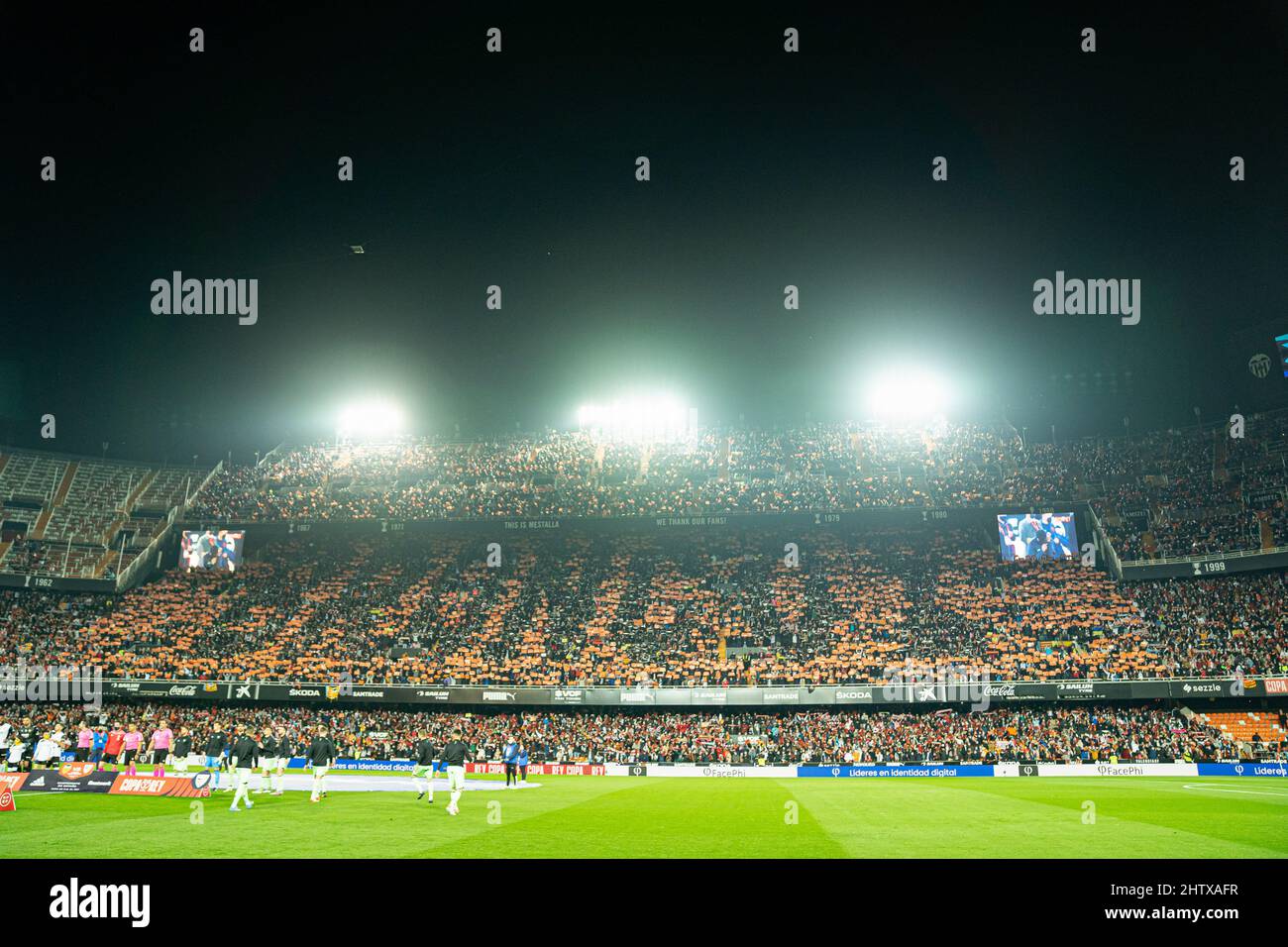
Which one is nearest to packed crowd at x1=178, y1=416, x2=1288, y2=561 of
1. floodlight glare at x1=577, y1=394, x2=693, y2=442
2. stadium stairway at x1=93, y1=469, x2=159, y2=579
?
floodlight glare at x1=577, y1=394, x2=693, y2=442

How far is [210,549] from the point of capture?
181ft

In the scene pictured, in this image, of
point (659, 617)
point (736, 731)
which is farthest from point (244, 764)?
point (659, 617)

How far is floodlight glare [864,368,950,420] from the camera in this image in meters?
53.2

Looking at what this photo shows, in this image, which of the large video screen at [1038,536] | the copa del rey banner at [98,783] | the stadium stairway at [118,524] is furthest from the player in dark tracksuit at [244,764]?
the large video screen at [1038,536]

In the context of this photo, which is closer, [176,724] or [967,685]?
[967,685]

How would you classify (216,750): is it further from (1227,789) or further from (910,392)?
(910,392)

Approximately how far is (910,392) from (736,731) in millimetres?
27663

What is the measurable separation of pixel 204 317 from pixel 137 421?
2662 cm

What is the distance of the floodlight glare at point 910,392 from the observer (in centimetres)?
5322

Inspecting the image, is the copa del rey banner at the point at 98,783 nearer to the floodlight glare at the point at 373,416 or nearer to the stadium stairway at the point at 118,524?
the stadium stairway at the point at 118,524

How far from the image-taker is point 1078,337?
151 ft

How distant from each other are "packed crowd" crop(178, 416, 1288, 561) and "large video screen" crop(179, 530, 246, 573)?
164cm

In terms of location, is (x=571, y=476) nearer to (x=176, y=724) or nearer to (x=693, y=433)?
(x=693, y=433)
